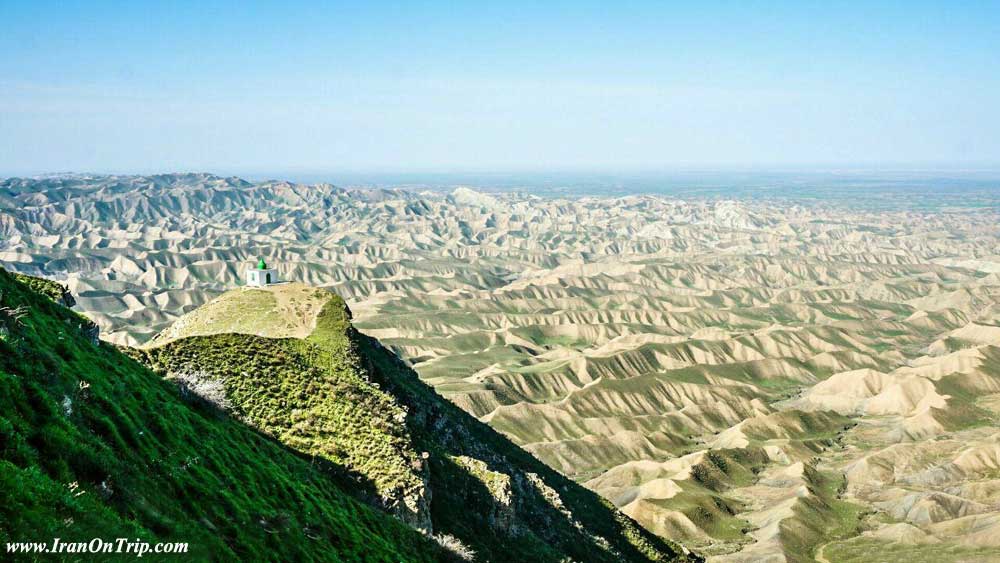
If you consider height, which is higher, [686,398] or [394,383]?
[394,383]

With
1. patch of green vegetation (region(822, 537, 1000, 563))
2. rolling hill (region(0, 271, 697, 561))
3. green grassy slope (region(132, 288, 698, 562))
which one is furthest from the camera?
patch of green vegetation (region(822, 537, 1000, 563))

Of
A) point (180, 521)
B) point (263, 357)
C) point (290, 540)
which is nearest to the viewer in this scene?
point (180, 521)

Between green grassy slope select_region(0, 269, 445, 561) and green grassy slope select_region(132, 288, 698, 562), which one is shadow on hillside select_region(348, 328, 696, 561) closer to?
green grassy slope select_region(132, 288, 698, 562)

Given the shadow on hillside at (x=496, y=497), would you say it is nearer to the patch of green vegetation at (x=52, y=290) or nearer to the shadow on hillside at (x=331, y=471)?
the shadow on hillside at (x=331, y=471)

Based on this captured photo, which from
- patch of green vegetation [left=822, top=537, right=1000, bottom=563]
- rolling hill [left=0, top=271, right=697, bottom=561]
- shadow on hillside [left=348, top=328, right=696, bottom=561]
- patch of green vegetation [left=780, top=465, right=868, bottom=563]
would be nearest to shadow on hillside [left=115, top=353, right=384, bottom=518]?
rolling hill [left=0, top=271, right=697, bottom=561]

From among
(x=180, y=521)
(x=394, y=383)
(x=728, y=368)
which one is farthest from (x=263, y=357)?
(x=728, y=368)

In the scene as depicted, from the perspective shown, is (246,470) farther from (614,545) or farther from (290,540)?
(614,545)

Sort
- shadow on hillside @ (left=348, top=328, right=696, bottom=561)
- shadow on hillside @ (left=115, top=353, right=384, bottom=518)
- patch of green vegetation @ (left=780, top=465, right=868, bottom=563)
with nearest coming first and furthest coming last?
shadow on hillside @ (left=115, top=353, right=384, bottom=518), shadow on hillside @ (left=348, top=328, right=696, bottom=561), patch of green vegetation @ (left=780, top=465, right=868, bottom=563)
